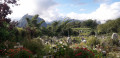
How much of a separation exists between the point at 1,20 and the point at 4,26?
29 centimetres

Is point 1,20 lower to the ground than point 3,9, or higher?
lower

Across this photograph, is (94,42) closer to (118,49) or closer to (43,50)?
(118,49)

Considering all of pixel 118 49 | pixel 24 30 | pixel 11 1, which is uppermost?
pixel 11 1

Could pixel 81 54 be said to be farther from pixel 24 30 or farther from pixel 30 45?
pixel 24 30

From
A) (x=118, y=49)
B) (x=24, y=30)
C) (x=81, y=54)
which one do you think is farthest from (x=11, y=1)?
(x=118, y=49)

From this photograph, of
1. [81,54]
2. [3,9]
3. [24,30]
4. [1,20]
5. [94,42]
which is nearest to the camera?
[81,54]

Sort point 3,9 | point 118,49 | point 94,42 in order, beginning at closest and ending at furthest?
point 3,9 → point 118,49 → point 94,42

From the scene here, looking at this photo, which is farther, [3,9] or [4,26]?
[3,9]

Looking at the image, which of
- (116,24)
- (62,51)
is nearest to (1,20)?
(62,51)

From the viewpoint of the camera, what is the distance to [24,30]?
6.82 meters

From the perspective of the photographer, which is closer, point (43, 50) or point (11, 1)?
point (43, 50)

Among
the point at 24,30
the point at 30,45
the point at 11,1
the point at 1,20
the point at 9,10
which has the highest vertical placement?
the point at 11,1

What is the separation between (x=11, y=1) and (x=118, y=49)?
6.33 meters

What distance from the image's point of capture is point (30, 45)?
12.1 ft
